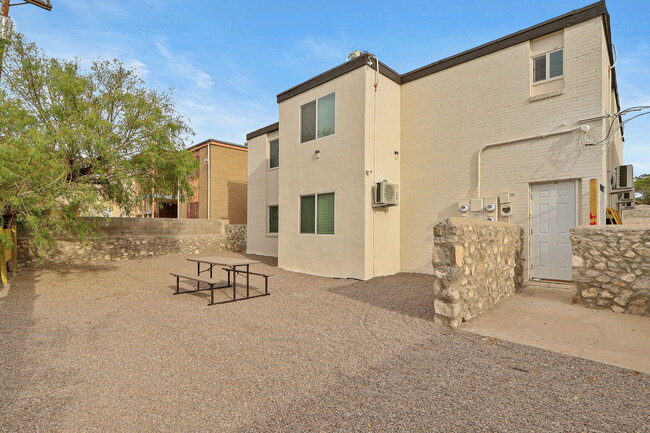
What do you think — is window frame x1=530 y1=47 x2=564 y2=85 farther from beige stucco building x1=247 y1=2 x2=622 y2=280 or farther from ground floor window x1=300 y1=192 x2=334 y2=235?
ground floor window x1=300 y1=192 x2=334 y2=235

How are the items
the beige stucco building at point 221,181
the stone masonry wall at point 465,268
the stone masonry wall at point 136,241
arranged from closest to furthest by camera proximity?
1. the stone masonry wall at point 465,268
2. the stone masonry wall at point 136,241
3. the beige stucco building at point 221,181

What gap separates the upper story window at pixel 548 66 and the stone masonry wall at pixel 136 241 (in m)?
12.2

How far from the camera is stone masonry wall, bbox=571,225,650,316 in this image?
4.96m

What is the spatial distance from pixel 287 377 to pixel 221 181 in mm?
16854

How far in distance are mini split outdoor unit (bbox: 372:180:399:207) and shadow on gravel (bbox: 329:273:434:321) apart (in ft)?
6.38

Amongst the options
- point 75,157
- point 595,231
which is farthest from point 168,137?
point 595,231

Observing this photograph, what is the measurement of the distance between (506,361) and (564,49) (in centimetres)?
718

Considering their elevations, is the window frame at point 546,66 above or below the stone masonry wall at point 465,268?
above

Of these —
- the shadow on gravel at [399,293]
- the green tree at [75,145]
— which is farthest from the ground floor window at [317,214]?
the green tree at [75,145]

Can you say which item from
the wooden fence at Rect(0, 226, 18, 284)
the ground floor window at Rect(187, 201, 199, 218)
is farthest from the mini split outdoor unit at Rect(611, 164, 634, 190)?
the ground floor window at Rect(187, 201, 199, 218)

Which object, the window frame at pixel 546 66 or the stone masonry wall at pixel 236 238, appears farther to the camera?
the stone masonry wall at pixel 236 238

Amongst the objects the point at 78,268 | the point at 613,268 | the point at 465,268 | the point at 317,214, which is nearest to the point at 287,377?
the point at 465,268

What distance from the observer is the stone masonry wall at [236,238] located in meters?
16.1

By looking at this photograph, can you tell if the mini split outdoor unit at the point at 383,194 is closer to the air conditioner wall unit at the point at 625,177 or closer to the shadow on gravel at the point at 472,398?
the shadow on gravel at the point at 472,398
